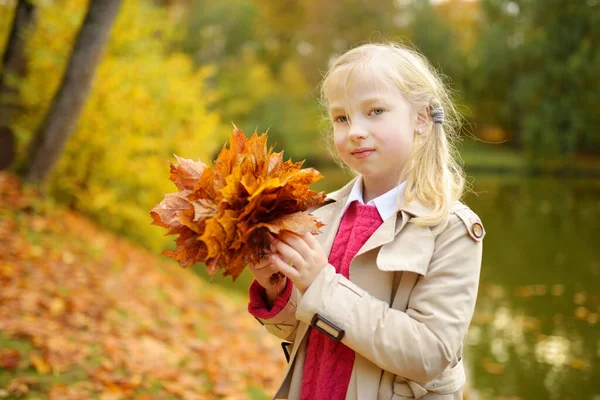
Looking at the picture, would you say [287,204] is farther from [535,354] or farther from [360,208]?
[535,354]

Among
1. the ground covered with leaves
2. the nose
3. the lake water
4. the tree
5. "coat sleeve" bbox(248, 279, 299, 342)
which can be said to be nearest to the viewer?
the nose

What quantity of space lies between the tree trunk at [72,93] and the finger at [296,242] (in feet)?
16.6

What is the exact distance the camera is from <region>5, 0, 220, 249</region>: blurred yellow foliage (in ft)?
23.7

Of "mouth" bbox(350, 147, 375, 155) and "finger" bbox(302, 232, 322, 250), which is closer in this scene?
"finger" bbox(302, 232, 322, 250)

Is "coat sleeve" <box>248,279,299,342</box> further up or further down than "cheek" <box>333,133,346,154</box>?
further down

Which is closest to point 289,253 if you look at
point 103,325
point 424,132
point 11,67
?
point 424,132

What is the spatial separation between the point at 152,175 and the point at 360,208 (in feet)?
21.1

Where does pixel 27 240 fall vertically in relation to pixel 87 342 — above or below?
above

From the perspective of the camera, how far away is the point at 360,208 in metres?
1.67

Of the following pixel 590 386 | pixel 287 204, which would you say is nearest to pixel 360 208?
pixel 287 204

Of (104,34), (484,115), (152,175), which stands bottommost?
(152,175)

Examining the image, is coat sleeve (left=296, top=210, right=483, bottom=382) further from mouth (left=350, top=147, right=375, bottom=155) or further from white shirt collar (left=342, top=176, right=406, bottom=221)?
mouth (left=350, top=147, right=375, bottom=155)

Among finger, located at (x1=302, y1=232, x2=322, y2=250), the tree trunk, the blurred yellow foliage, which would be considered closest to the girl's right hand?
finger, located at (x1=302, y1=232, x2=322, y2=250)

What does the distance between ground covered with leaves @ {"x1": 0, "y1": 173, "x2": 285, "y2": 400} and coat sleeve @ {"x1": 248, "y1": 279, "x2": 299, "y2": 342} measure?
1875 millimetres
